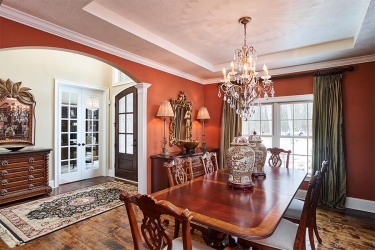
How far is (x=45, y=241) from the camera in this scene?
7.61ft

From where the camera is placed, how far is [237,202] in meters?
1.59

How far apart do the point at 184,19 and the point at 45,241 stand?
3011 millimetres

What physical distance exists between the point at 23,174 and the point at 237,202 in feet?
12.6

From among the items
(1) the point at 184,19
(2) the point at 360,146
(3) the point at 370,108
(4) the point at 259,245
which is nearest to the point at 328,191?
(2) the point at 360,146

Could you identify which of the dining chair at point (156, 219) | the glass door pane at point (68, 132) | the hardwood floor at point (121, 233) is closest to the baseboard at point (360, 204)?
the hardwood floor at point (121, 233)

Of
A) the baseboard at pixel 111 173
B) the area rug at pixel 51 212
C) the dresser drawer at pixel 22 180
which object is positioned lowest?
the area rug at pixel 51 212

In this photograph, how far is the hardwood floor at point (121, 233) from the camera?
225 centimetres

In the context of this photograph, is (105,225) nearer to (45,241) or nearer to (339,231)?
(45,241)

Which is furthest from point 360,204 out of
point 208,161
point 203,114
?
point 203,114

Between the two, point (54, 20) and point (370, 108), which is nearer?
point (54, 20)

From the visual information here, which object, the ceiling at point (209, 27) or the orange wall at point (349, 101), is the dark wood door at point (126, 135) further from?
the ceiling at point (209, 27)

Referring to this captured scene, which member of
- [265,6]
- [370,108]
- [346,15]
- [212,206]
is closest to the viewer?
[212,206]

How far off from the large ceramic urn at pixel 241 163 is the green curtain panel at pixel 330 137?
7.51ft

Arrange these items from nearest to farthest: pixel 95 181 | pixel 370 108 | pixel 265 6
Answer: pixel 265 6 → pixel 370 108 → pixel 95 181
